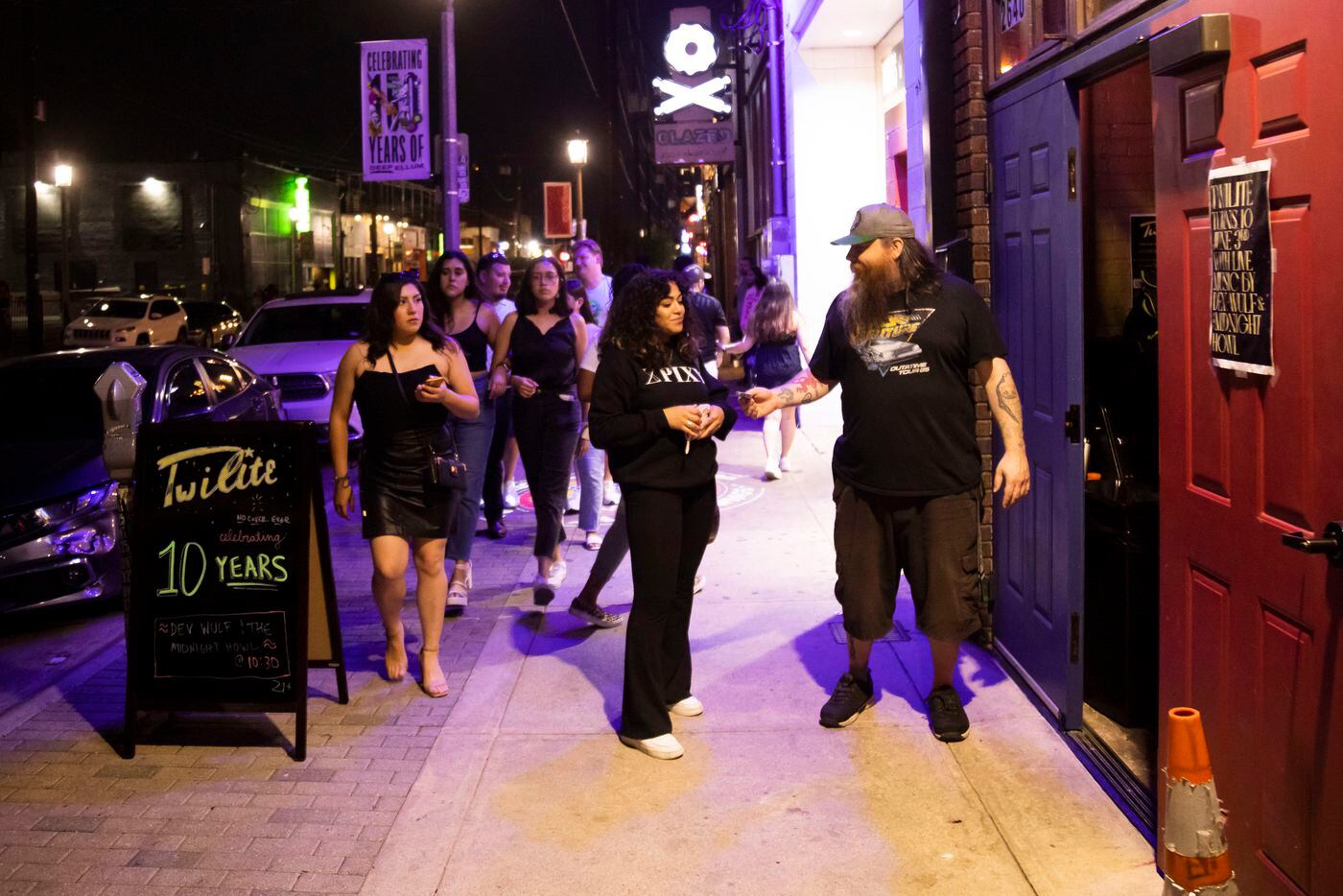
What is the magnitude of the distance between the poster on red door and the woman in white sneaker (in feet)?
26.1

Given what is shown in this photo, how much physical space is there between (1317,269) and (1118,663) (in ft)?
8.95

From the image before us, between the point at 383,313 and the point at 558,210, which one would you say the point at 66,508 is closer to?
the point at 383,313

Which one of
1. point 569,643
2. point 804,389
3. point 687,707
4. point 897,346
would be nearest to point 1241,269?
point 897,346

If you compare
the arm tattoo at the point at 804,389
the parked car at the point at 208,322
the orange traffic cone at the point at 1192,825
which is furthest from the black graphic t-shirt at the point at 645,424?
the parked car at the point at 208,322

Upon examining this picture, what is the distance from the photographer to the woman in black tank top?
24.7 ft

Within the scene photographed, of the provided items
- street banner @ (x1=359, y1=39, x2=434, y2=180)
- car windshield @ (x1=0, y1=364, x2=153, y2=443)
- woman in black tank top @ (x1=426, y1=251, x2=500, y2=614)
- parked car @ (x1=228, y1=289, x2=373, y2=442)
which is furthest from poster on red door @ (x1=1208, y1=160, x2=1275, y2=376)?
street banner @ (x1=359, y1=39, x2=434, y2=180)

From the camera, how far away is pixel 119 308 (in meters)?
33.6

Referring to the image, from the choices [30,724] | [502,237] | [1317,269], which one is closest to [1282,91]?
[1317,269]

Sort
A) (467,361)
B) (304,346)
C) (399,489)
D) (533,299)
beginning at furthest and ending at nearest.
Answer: (304,346), (467,361), (533,299), (399,489)

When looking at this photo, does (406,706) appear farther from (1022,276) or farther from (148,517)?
(1022,276)

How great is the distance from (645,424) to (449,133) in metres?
12.9

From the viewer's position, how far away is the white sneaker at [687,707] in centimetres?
551

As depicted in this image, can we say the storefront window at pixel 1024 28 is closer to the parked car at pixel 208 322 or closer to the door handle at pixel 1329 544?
the door handle at pixel 1329 544

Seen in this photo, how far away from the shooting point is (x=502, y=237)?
121m
